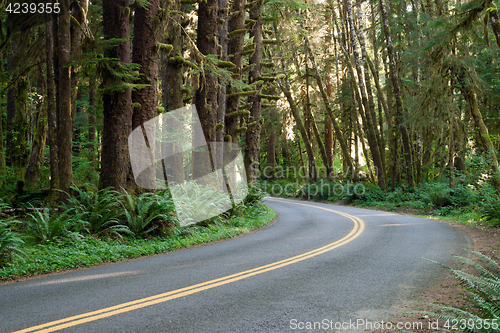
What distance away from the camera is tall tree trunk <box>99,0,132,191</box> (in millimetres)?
10531

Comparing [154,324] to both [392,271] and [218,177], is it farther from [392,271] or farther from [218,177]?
[218,177]

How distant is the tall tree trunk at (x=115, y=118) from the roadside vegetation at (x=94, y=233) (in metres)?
0.60

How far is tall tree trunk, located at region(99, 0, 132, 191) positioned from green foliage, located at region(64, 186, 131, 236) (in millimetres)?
543

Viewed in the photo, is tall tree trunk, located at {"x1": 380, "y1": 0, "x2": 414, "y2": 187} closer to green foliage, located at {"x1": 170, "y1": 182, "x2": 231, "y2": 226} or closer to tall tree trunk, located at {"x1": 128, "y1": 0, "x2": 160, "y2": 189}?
green foliage, located at {"x1": 170, "y1": 182, "x2": 231, "y2": 226}

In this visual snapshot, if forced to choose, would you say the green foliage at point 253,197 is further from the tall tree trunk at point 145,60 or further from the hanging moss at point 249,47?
the hanging moss at point 249,47

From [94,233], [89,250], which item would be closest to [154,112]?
[94,233]

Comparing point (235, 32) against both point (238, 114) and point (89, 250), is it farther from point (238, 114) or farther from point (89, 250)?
point (89, 250)

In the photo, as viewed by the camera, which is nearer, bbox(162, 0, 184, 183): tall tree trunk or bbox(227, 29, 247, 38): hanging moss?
bbox(162, 0, 184, 183): tall tree trunk

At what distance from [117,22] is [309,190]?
23733 mm

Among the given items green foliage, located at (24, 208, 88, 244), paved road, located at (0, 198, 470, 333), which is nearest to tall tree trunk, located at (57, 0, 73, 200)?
green foliage, located at (24, 208, 88, 244)

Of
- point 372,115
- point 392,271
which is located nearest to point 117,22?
point 392,271

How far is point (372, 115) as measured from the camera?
25.5 meters

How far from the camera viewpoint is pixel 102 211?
9734 mm

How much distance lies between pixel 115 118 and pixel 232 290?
23.0 feet
